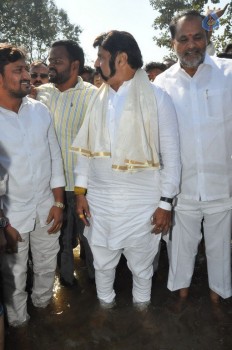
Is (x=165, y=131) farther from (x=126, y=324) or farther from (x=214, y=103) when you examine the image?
(x=126, y=324)

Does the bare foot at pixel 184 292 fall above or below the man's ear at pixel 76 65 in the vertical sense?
below

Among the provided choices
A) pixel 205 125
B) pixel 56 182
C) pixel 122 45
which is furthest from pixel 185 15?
pixel 56 182

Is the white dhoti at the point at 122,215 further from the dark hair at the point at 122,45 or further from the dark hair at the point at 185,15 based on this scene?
the dark hair at the point at 185,15

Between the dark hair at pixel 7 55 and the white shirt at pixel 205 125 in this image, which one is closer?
the dark hair at pixel 7 55

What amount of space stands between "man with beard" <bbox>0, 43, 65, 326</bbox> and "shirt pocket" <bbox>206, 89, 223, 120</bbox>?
120cm

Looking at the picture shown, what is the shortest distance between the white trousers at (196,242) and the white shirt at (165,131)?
0.40 m

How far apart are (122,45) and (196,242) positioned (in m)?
1.69

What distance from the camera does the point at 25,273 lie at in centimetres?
253

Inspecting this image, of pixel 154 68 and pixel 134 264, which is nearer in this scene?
pixel 134 264

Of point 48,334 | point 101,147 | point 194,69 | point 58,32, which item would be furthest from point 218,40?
point 58,32

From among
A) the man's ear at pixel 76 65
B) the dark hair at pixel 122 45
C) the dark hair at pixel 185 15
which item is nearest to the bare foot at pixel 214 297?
the dark hair at pixel 122 45

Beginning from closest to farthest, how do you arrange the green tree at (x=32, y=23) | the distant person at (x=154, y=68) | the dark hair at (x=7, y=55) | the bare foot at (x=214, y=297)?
the dark hair at (x=7, y=55) → the bare foot at (x=214, y=297) → the distant person at (x=154, y=68) → the green tree at (x=32, y=23)

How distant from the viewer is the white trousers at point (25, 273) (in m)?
2.45

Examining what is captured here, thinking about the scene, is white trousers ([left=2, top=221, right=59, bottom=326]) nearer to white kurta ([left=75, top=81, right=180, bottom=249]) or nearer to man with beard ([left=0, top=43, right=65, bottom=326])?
man with beard ([left=0, top=43, right=65, bottom=326])
